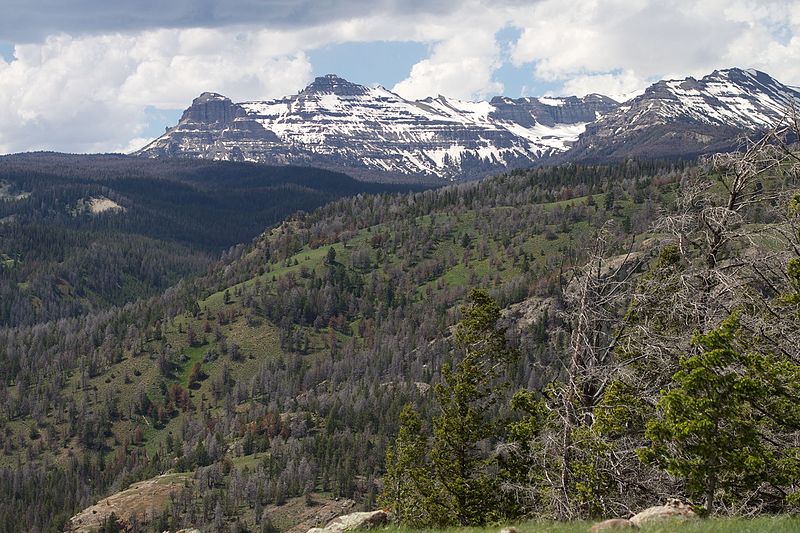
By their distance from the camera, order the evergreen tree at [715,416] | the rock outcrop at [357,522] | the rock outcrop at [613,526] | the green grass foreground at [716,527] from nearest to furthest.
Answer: the green grass foreground at [716,527] < the rock outcrop at [613,526] < the evergreen tree at [715,416] < the rock outcrop at [357,522]

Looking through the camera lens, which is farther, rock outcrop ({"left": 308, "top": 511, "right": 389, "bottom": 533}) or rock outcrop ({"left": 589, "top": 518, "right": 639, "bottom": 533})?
rock outcrop ({"left": 308, "top": 511, "right": 389, "bottom": 533})

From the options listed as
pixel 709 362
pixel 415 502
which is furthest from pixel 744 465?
pixel 415 502

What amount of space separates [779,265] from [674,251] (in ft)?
18.8

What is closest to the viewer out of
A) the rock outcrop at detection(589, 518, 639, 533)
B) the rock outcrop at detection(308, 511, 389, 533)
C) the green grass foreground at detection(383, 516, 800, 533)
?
the green grass foreground at detection(383, 516, 800, 533)

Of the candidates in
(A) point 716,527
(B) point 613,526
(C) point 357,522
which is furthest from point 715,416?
(C) point 357,522

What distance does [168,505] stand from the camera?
16388 cm

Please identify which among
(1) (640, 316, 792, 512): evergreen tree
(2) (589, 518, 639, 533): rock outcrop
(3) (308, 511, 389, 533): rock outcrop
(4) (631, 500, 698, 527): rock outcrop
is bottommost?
(3) (308, 511, 389, 533): rock outcrop

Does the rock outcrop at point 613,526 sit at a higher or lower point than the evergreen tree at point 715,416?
lower

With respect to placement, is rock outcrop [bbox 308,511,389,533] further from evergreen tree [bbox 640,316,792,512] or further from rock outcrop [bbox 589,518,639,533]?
evergreen tree [bbox 640,316,792,512]

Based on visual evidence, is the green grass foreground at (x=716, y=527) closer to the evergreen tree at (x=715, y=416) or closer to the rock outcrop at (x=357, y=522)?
the evergreen tree at (x=715, y=416)

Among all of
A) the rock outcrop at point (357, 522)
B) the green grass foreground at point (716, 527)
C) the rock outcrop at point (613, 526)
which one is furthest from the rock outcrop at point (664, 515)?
the rock outcrop at point (357, 522)

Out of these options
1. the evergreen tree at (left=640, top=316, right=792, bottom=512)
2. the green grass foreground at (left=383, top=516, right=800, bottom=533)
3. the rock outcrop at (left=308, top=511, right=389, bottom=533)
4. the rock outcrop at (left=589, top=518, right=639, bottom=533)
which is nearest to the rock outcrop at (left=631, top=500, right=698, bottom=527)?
the rock outcrop at (left=589, top=518, right=639, bottom=533)

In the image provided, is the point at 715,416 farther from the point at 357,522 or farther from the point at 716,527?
the point at 357,522

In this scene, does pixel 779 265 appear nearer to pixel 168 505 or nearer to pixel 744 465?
pixel 744 465
